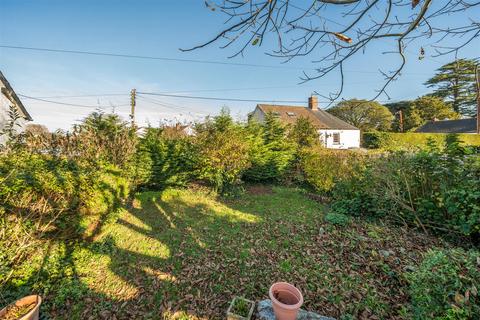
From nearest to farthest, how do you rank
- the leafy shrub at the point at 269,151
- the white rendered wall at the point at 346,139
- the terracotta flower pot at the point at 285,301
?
the terracotta flower pot at the point at 285,301
the leafy shrub at the point at 269,151
the white rendered wall at the point at 346,139

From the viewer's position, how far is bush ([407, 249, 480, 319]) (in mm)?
1736

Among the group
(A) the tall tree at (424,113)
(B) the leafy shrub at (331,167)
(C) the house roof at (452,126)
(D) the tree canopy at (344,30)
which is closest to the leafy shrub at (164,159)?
(B) the leafy shrub at (331,167)

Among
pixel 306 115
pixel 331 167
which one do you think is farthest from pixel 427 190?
pixel 306 115

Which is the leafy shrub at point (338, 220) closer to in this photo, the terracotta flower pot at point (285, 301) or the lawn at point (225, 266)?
the lawn at point (225, 266)

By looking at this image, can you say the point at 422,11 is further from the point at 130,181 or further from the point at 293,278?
the point at 130,181

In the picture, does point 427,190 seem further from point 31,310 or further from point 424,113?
point 424,113

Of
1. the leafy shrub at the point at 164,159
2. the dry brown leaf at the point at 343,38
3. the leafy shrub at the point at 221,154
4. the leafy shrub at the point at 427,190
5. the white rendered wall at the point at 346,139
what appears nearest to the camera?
the dry brown leaf at the point at 343,38

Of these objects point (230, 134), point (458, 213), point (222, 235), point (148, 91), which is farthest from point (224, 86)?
point (458, 213)

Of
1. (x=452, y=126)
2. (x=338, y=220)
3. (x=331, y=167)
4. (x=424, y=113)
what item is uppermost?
(x=424, y=113)

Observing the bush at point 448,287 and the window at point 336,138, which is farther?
the window at point 336,138

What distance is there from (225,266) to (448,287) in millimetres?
2779

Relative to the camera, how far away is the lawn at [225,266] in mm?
2748

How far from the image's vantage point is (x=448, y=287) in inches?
76.2

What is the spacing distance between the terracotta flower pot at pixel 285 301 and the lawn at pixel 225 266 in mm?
719
